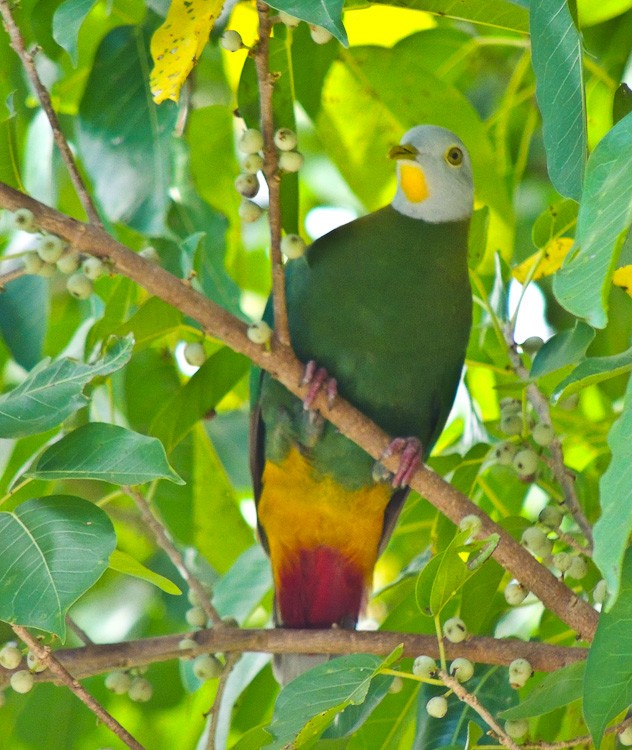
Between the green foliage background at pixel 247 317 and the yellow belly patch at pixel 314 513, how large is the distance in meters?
0.10

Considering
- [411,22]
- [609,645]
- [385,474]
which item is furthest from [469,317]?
[609,645]

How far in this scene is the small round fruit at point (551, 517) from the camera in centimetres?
203

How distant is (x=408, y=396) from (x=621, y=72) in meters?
1.03

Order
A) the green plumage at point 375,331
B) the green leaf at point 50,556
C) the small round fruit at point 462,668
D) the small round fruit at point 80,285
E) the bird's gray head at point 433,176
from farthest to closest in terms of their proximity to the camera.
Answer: the bird's gray head at point 433,176, the green plumage at point 375,331, the small round fruit at point 80,285, the small round fruit at point 462,668, the green leaf at point 50,556

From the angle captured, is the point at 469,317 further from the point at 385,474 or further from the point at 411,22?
the point at 411,22

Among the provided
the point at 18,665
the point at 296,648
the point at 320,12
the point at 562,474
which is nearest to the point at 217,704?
the point at 296,648

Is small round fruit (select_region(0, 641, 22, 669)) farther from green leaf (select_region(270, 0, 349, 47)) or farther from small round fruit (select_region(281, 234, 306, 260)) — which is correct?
green leaf (select_region(270, 0, 349, 47))

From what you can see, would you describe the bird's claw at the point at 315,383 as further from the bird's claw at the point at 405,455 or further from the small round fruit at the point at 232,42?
the small round fruit at the point at 232,42

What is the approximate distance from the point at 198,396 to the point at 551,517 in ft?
2.54

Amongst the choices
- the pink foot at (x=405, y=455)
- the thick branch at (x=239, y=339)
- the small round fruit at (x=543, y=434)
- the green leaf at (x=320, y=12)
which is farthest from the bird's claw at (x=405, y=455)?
the green leaf at (x=320, y=12)

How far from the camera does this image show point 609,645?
4.82ft

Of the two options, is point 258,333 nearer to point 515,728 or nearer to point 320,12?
point 320,12

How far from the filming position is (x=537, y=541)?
2010 millimetres

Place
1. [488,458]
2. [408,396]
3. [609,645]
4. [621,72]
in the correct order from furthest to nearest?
1. [621,72]
2. [408,396]
3. [488,458]
4. [609,645]
